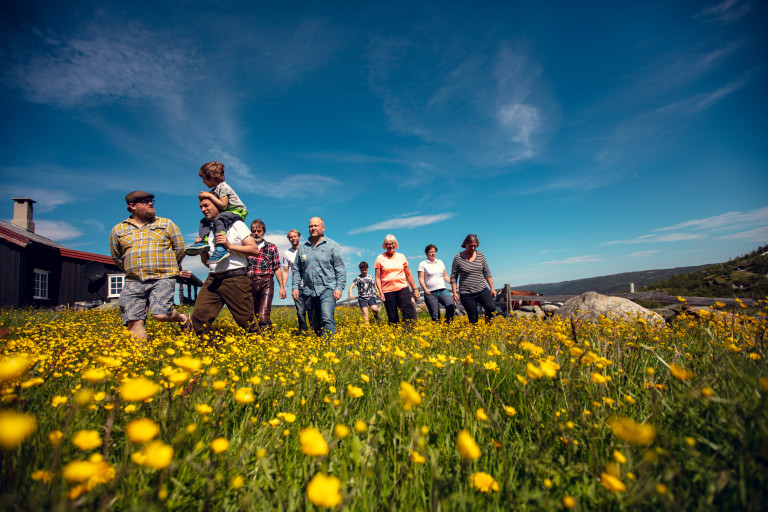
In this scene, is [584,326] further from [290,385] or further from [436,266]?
[290,385]

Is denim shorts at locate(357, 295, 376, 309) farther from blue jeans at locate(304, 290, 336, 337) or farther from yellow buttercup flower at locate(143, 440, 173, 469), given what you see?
yellow buttercup flower at locate(143, 440, 173, 469)

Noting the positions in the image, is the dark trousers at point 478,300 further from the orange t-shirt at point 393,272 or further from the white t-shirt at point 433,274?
the orange t-shirt at point 393,272

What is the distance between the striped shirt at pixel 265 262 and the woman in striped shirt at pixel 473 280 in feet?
12.6

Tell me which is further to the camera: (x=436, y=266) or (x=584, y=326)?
(x=436, y=266)

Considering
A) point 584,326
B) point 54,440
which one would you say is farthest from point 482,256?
point 54,440

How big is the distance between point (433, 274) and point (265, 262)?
3911mm

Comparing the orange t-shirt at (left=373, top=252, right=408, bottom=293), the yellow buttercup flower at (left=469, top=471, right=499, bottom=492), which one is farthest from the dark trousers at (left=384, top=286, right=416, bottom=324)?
the yellow buttercup flower at (left=469, top=471, right=499, bottom=492)

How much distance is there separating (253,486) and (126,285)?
4281mm

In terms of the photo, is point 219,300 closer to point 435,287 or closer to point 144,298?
point 144,298

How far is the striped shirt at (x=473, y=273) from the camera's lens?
6.78 metres

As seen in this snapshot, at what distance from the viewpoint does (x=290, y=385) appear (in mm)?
2277

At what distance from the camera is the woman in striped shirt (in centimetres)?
675

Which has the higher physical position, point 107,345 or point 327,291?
point 327,291

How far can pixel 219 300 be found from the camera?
460cm
